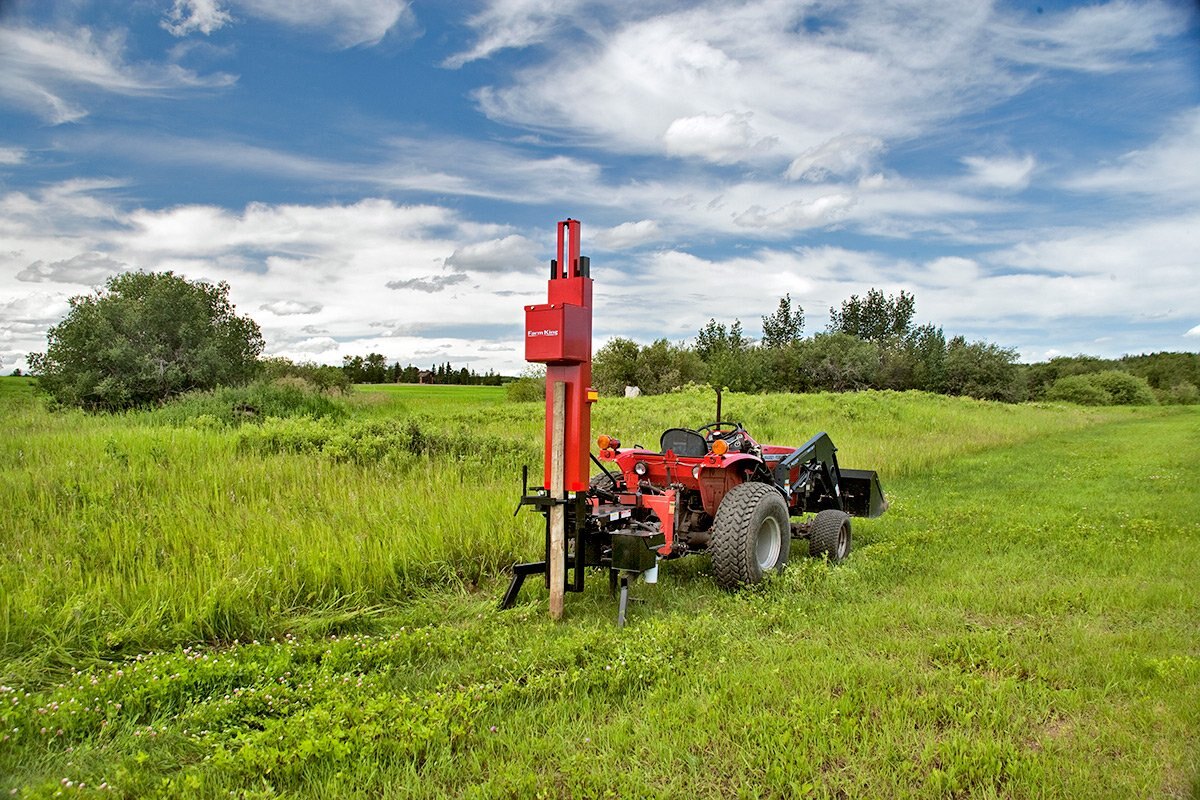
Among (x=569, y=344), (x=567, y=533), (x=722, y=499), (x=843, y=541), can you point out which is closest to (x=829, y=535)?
(x=843, y=541)

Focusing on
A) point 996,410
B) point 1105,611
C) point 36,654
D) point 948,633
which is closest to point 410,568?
point 36,654

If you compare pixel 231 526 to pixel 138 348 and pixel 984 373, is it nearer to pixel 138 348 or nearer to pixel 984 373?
pixel 138 348

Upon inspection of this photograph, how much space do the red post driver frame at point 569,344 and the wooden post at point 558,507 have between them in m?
0.03

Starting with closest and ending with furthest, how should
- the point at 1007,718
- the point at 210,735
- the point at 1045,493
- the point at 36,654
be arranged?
1. the point at 210,735
2. the point at 1007,718
3. the point at 36,654
4. the point at 1045,493

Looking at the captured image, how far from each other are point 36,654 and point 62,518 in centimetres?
275

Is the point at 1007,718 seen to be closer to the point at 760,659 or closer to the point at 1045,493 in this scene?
the point at 760,659

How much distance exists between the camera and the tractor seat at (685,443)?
688 centimetres

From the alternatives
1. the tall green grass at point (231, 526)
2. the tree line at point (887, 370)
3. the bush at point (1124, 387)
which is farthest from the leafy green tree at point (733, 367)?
the tall green grass at point (231, 526)

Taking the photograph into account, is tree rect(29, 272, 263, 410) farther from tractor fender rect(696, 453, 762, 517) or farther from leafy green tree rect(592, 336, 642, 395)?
leafy green tree rect(592, 336, 642, 395)

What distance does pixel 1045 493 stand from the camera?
12.3 m

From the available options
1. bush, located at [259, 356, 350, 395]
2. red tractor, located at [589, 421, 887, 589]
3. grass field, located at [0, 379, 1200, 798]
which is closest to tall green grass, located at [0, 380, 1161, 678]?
grass field, located at [0, 379, 1200, 798]

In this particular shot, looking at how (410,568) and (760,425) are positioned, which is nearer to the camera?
(410,568)

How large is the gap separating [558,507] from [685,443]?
1.90m

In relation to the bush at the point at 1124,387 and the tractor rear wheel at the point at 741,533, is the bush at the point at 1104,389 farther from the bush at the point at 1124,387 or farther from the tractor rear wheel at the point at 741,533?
the tractor rear wheel at the point at 741,533
